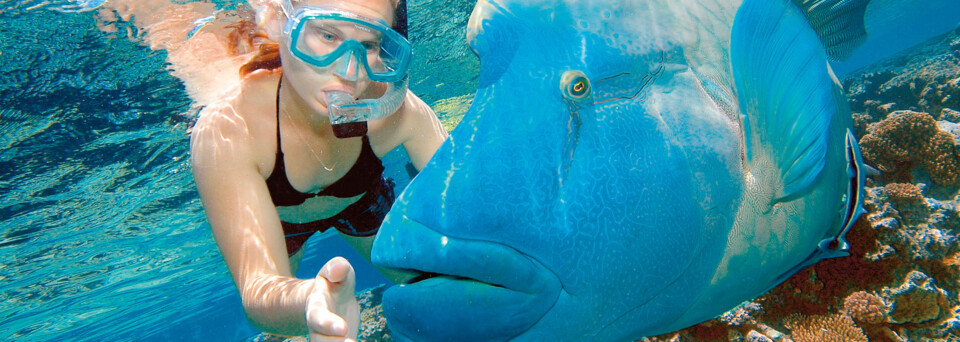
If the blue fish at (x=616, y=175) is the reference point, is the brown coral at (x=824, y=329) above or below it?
below

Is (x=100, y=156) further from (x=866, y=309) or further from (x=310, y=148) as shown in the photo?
(x=866, y=309)

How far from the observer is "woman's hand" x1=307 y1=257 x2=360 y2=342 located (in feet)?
3.30

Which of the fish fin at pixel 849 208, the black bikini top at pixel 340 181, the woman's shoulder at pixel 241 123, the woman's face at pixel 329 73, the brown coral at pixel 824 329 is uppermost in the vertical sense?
the woman's face at pixel 329 73

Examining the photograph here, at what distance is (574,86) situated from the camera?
3.56 feet

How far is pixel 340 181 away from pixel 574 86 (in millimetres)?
2400

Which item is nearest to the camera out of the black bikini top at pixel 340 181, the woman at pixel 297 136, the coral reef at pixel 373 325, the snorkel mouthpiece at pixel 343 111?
the woman at pixel 297 136

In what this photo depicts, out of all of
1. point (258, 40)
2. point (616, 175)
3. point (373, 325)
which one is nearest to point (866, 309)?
point (616, 175)

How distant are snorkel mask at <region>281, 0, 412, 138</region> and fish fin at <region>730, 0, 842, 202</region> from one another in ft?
6.09

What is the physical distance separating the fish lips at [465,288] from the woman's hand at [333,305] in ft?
0.49

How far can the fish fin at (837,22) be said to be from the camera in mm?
1388

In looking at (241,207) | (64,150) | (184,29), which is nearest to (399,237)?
(241,207)

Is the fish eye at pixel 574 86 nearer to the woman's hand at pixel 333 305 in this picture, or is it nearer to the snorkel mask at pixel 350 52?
the woman's hand at pixel 333 305

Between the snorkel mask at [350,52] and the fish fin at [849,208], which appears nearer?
the fish fin at [849,208]

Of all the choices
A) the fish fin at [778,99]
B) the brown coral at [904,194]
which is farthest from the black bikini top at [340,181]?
the brown coral at [904,194]
